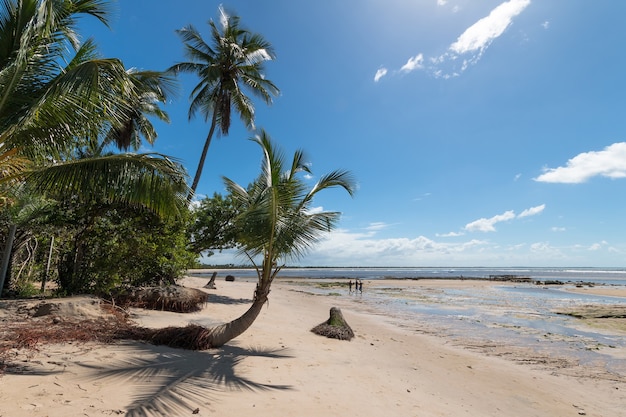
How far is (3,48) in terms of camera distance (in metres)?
5.34

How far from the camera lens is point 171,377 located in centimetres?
493

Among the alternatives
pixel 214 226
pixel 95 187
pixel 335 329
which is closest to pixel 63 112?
pixel 95 187

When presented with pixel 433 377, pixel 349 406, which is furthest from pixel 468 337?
pixel 349 406

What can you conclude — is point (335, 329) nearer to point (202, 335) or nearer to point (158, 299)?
point (202, 335)

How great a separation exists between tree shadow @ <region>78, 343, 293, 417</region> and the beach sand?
0.01 m

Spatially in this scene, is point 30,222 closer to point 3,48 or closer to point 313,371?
point 3,48

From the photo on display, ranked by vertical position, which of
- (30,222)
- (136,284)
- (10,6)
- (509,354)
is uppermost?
(10,6)

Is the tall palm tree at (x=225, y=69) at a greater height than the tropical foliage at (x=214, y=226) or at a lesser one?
greater

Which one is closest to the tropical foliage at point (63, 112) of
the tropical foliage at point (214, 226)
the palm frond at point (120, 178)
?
the palm frond at point (120, 178)

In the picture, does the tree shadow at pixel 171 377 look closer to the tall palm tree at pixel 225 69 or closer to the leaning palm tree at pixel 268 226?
the leaning palm tree at pixel 268 226

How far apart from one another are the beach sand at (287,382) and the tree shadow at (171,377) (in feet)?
0.04

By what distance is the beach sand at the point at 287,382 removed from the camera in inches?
159

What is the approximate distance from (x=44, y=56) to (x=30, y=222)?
7.01 meters

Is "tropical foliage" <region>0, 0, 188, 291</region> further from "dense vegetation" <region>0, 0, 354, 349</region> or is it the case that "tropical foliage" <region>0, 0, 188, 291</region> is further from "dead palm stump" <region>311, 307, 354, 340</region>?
"dead palm stump" <region>311, 307, 354, 340</region>
